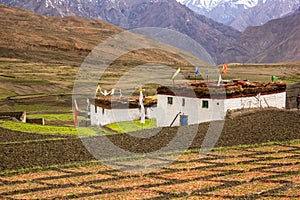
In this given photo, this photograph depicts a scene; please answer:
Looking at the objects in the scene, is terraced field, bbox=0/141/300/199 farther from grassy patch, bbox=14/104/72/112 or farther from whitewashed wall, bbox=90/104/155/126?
grassy patch, bbox=14/104/72/112

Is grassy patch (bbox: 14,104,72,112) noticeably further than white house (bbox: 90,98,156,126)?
Yes

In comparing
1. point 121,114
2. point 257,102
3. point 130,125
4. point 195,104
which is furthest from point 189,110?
point 121,114

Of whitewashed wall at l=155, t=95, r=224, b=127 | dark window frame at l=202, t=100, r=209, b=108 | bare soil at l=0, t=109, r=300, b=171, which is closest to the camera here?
bare soil at l=0, t=109, r=300, b=171

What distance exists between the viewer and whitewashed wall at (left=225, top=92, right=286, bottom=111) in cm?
3672

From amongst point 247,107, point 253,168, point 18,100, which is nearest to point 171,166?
point 253,168

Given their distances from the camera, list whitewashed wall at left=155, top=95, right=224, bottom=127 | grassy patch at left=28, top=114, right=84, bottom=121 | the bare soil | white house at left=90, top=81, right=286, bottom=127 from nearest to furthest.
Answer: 1. the bare soil
2. whitewashed wall at left=155, top=95, right=224, bottom=127
3. white house at left=90, top=81, right=286, bottom=127
4. grassy patch at left=28, top=114, right=84, bottom=121

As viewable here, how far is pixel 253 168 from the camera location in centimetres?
1955

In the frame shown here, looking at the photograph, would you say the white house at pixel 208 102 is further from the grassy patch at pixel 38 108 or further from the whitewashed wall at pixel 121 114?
the grassy patch at pixel 38 108

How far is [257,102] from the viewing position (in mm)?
Result: 39375

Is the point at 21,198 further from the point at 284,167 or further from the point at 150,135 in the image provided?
the point at 150,135

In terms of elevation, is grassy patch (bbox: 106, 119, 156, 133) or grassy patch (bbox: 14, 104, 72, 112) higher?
grassy patch (bbox: 14, 104, 72, 112)

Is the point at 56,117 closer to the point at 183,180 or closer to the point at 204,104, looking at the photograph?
the point at 204,104

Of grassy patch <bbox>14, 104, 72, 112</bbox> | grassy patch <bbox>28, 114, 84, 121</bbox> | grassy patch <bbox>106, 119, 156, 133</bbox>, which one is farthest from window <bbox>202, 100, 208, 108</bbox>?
grassy patch <bbox>14, 104, 72, 112</bbox>

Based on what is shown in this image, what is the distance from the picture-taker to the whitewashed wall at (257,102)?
36719mm
